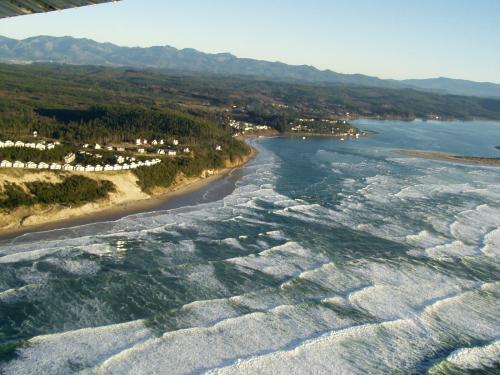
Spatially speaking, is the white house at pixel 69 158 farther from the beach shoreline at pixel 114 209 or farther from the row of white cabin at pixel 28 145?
the beach shoreline at pixel 114 209

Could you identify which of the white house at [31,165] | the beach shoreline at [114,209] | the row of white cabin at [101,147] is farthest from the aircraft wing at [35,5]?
the row of white cabin at [101,147]

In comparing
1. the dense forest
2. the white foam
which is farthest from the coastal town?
the white foam

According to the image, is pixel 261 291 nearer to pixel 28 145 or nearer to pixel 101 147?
pixel 28 145

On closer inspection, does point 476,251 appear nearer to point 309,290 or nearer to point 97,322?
point 309,290

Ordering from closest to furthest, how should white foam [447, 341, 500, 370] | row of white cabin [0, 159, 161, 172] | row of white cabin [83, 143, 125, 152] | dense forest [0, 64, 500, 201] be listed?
white foam [447, 341, 500, 370] < row of white cabin [0, 159, 161, 172] < row of white cabin [83, 143, 125, 152] < dense forest [0, 64, 500, 201]

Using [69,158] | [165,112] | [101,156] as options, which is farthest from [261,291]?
[165,112]

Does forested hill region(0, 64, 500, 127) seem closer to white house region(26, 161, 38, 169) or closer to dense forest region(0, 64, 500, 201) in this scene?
dense forest region(0, 64, 500, 201)
